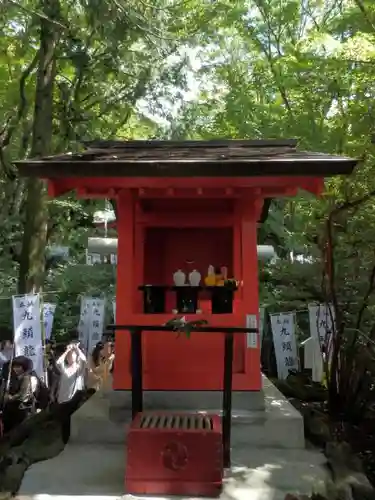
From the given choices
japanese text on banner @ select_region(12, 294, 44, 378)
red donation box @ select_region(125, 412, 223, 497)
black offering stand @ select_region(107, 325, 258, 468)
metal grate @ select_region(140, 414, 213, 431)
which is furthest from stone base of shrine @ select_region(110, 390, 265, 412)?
japanese text on banner @ select_region(12, 294, 44, 378)

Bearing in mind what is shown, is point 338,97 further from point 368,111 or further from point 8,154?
point 8,154

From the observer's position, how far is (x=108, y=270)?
17016mm

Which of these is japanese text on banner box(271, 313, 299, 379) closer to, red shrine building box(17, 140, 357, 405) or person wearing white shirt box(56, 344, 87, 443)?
person wearing white shirt box(56, 344, 87, 443)

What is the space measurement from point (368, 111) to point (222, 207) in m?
2.44

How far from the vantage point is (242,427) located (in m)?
6.25

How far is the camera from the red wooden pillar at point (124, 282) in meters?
6.84

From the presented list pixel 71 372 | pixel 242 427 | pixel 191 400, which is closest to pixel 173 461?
pixel 242 427

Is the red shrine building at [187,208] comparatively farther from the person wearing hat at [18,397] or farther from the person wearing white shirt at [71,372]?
→ the person wearing white shirt at [71,372]

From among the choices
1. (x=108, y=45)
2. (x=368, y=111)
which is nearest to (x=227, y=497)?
(x=368, y=111)

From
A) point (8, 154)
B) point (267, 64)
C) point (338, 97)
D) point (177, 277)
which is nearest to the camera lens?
point (177, 277)

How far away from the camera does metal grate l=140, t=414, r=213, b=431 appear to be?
5.34m

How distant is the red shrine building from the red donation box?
112cm

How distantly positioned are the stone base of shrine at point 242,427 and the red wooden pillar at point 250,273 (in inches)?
19.1

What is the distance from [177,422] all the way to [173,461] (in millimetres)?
416
